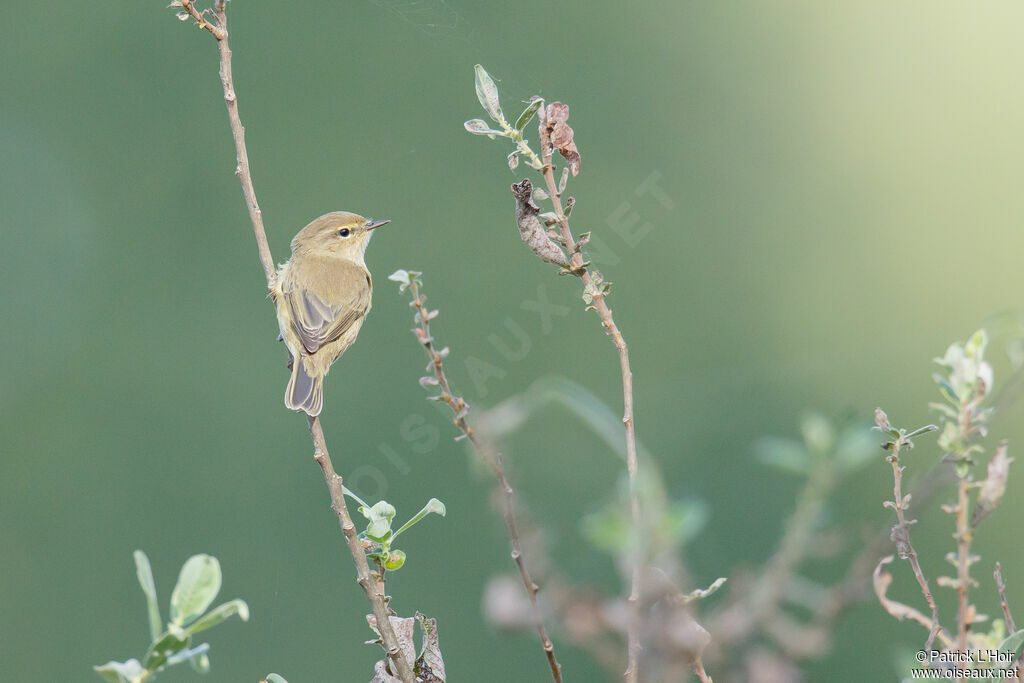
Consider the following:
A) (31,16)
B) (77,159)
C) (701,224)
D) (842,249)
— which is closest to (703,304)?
(701,224)

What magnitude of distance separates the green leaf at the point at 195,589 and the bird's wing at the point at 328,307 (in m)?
1.94

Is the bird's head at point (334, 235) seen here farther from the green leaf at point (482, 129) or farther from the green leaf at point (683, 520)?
the green leaf at point (683, 520)

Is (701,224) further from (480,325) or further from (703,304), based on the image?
(480,325)

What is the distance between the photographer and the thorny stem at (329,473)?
85 centimetres

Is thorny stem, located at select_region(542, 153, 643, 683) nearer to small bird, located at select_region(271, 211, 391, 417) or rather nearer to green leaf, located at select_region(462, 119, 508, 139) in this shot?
green leaf, located at select_region(462, 119, 508, 139)

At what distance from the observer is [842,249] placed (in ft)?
17.9

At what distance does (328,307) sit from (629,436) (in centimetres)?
200

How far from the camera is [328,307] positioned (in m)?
2.74

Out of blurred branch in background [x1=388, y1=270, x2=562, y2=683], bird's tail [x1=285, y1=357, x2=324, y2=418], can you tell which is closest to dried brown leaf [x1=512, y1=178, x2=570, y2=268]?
blurred branch in background [x1=388, y1=270, x2=562, y2=683]

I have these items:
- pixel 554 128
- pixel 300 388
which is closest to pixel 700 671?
pixel 554 128

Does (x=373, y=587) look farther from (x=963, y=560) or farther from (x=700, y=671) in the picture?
(x=963, y=560)

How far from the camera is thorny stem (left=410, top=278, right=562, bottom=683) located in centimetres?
77

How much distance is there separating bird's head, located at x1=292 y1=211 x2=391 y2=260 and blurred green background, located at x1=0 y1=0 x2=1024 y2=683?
1.04 m

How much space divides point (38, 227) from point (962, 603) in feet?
20.6
